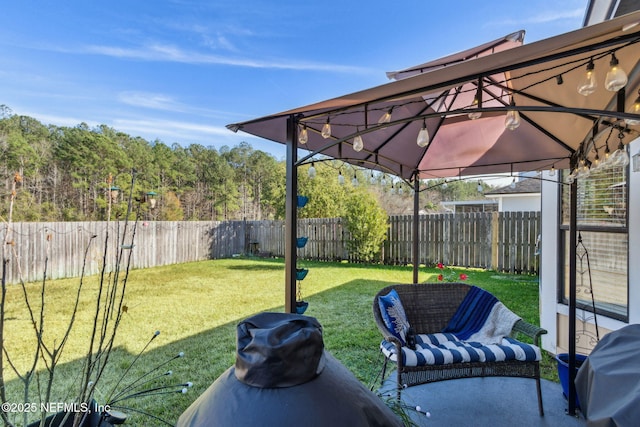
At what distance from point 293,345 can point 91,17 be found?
9.30m

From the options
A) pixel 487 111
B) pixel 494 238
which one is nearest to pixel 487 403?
pixel 487 111

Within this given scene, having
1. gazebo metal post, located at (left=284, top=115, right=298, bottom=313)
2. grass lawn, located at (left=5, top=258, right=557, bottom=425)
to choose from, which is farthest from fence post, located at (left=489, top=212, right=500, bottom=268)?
gazebo metal post, located at (left=284, top=115, right=298, bottom=313)

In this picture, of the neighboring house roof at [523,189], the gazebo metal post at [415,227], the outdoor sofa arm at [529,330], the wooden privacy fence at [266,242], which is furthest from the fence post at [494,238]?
the outdoor sofa arm at [529,330]

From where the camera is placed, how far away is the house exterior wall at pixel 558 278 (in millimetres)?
2457

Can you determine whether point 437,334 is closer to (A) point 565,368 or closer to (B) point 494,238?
(A) point 565,368

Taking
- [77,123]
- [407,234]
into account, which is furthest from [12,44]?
[407,234]

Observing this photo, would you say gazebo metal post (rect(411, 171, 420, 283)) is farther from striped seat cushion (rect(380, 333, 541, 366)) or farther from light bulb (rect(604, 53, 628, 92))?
Answer: light bulb (rect(604, 53, 628, 92))

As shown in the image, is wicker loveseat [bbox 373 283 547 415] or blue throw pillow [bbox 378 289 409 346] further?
blue throw pillow [bbox 378 289 409 346]

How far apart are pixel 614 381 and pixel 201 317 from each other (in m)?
4.10

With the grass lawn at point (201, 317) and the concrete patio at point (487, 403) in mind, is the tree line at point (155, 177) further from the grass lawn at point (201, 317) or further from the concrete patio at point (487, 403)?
the concrete patio at point (487, 403)

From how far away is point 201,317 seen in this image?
4.32 m

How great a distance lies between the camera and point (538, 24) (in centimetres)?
572

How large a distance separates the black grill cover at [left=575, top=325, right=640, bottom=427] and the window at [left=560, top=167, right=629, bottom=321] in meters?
1.23

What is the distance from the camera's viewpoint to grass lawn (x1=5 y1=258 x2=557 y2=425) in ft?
9.02
